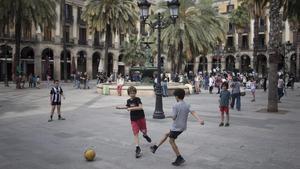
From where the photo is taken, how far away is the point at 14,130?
1059cm

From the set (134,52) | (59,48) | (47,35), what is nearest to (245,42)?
(134,52)

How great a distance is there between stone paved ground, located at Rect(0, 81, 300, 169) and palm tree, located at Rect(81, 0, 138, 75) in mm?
22254

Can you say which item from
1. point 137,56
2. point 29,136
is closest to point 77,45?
point 137,56

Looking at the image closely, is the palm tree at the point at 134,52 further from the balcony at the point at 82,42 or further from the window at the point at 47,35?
the window at the point at 47,35

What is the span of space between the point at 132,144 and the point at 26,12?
2437 cm

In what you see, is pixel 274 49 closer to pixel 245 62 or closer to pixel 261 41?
pixel 261 41

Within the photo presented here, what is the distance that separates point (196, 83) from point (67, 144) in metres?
18.2

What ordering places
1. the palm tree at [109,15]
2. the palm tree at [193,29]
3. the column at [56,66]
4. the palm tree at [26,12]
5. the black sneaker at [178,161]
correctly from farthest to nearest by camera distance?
the column at [56,66]
the palm tree at [109,15]
the palm tree at [193,29]
the palm tree at [26,12]
the black sneaker at [178,161]

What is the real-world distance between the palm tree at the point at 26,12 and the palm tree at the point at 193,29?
10284 mm

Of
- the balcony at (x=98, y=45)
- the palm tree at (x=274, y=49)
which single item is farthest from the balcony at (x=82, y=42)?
the palm tree at (x=274, y=49)

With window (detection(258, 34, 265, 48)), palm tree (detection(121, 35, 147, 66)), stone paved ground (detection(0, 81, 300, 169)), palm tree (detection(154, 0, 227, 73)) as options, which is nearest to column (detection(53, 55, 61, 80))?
palm tree (detection(121, 35, 147, 66))

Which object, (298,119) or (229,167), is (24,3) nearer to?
(298,119)

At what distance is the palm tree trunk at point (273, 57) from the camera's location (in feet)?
50.4

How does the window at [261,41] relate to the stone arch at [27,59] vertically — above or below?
above
